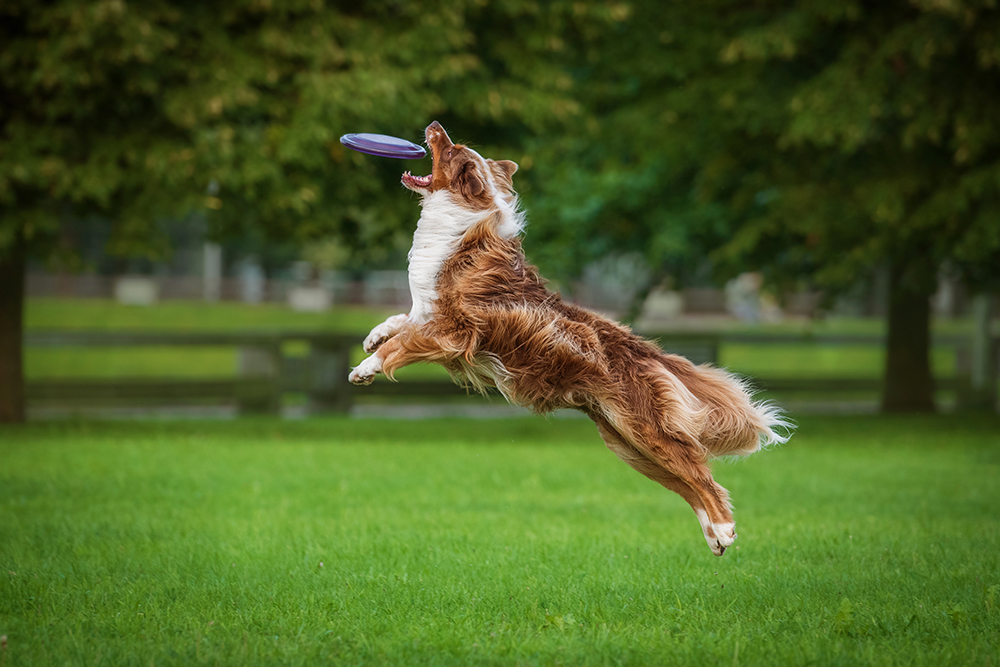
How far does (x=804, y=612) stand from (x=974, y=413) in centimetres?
1318

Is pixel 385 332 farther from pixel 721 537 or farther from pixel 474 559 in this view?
pixel 721 537

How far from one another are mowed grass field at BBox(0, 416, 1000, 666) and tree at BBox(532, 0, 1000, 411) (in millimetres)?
2915

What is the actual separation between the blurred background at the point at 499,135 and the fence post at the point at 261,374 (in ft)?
0.11

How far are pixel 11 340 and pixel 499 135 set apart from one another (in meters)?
6.92

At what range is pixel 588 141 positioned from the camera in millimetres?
15875

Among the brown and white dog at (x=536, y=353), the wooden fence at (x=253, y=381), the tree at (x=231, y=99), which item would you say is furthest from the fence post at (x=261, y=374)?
the brown and white dog at (x=536, y=353)

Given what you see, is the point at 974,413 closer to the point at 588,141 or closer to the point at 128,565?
the point at 588,141

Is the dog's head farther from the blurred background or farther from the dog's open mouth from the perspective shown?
the blurred background

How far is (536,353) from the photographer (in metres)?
5.73

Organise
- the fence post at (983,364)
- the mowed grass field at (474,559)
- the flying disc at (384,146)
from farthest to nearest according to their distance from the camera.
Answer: the fence post at (983,364) → the flying disc at (384,146) → the mowed grass field at (474,559)

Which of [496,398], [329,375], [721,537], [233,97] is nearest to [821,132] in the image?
[496,398]

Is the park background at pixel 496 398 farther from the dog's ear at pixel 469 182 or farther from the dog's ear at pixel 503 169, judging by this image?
the dog's ear at pixel 503 169

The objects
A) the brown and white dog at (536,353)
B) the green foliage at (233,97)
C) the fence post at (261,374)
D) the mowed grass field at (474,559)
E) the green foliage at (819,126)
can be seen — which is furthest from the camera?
the fence post at (261,374)

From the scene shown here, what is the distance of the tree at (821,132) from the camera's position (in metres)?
12.0
